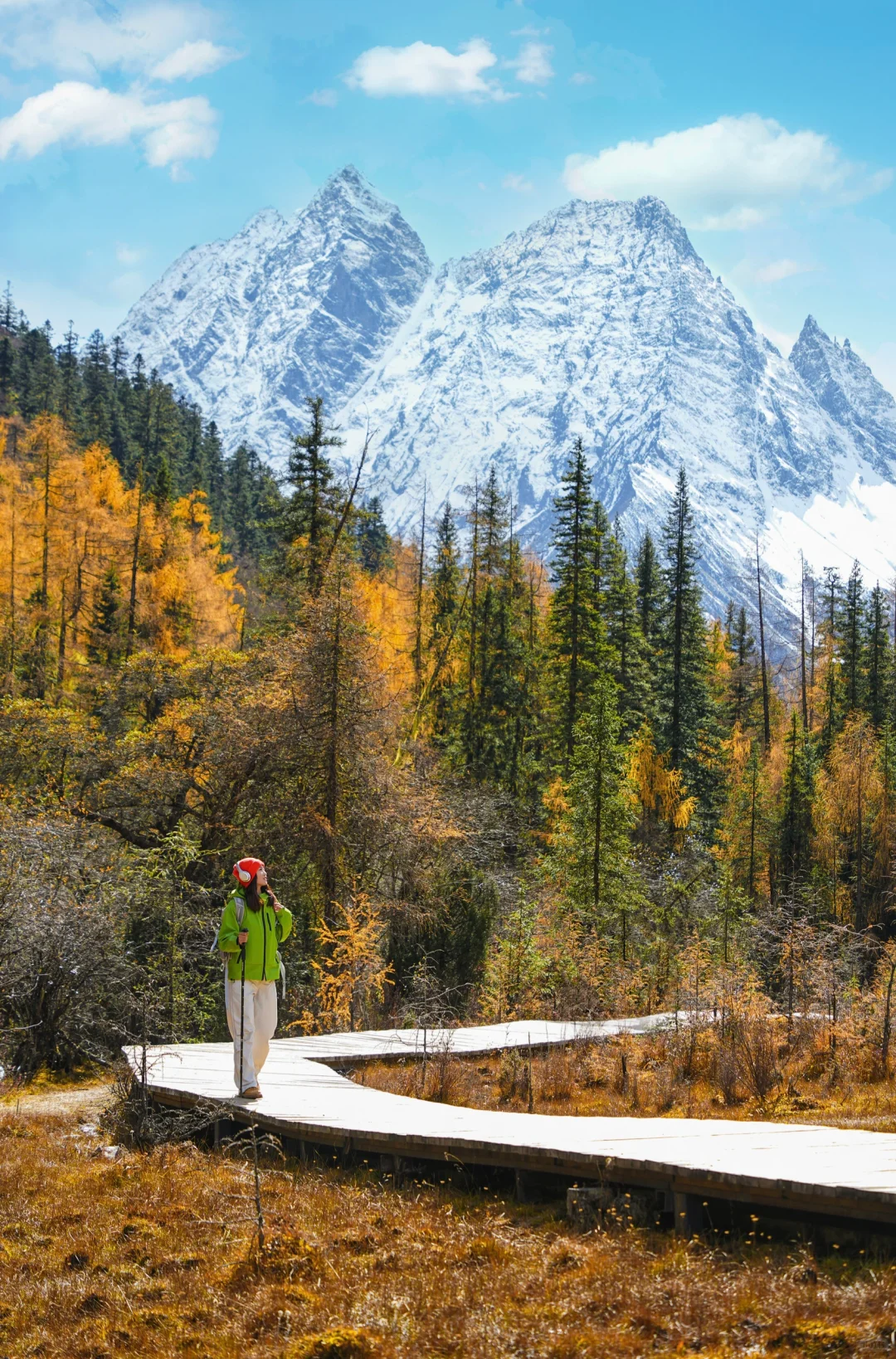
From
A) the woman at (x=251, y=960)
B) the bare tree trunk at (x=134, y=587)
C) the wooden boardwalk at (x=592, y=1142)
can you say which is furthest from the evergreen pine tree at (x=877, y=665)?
the woman at (x=251, y=960)

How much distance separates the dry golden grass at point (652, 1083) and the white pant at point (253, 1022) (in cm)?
183

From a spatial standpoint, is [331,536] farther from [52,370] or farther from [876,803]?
[52,370]

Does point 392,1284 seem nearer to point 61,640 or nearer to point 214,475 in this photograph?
point 61,640

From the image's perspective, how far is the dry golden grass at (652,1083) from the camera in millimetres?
9195

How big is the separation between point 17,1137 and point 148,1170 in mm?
1839

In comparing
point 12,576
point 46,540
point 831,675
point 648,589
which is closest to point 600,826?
point 648,589

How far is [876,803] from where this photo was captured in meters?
43.3

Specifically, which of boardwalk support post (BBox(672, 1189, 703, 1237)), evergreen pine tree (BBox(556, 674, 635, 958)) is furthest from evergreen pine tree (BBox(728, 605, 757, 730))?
boardwalk support post (BBox(672, 1189, 703, 1237))

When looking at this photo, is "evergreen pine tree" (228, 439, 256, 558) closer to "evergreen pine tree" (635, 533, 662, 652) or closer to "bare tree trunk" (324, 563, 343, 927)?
"evergreen pine tree" (635, 533, 662, 652)

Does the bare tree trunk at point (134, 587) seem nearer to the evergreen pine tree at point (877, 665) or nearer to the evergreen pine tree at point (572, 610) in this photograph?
the evergreen pine tree at point (572, 610)

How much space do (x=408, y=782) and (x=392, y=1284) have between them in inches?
696

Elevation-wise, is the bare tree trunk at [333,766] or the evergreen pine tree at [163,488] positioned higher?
the evergreen pine tree at [163,488]

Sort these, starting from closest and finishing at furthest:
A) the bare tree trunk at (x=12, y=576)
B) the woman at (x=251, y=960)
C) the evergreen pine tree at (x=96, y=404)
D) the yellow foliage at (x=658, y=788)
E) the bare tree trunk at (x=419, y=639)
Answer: the woman at (x=251, y=960) < the yellow foliage at (x=658, y=788) < the bare tree trunk at (x=12, y=576) < the bare tree trunk at (x=419, y=639) < the evergreen pine tree at (x=96, y=404)

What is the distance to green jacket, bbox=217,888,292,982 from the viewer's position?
8836 mm
